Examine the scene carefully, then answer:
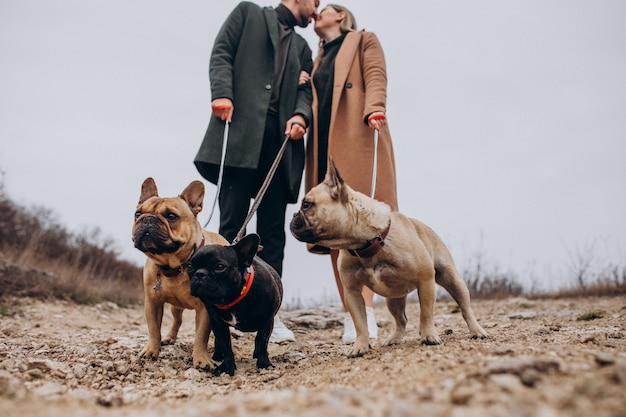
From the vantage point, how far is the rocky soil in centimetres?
160

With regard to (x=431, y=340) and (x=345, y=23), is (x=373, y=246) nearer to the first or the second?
(x=431, y=340)

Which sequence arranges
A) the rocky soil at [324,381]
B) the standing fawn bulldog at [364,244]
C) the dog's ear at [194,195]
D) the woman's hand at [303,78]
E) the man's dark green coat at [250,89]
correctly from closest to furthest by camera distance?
the rocky soil at [324,381] → the standing fawn bulldog at [364,244] → the dog's ear at [194,195] → the man's dark green coat at [250,89] → the woman's hand at [303,78]

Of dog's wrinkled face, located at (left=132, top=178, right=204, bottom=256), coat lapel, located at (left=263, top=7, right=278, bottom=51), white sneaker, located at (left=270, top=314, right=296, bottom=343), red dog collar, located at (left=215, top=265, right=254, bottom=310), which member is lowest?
white sneaker, located at (left=270, top=314, right=296, bottom=343)

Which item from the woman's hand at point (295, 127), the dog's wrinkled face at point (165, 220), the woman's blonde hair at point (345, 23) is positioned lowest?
the dog's wrinkled face at point (165, 220)

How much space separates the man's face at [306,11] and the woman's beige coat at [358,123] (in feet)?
1.97

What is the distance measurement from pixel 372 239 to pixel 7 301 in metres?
6.93

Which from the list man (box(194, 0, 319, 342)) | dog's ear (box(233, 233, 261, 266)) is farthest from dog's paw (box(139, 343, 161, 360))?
man (box(194, 0, 319, 342))

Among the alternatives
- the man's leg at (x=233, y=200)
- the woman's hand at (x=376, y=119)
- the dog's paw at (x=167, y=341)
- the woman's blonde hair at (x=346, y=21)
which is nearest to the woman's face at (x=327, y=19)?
the woman's blonde hair at (x=346, y=21)

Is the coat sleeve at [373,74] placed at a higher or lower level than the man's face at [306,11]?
lower

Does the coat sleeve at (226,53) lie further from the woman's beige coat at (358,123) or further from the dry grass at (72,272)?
the dry grass at (72,272)

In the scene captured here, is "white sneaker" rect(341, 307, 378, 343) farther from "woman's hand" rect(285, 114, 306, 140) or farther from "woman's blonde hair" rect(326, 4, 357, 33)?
"woman's blonde hair" rect(326, 4, 357, 33)

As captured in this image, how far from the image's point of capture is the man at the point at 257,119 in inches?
178

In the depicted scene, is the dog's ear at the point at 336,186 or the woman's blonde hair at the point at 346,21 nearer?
the dog's ear at the point at 336,186

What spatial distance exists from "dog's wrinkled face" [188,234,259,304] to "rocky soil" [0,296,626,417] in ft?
1.88
